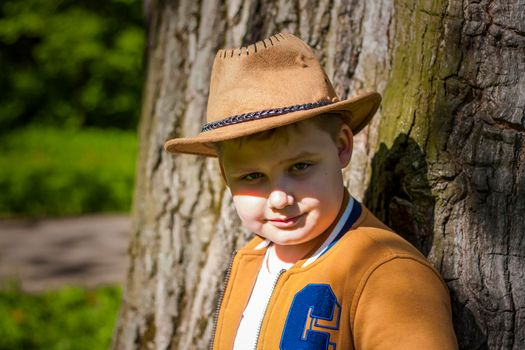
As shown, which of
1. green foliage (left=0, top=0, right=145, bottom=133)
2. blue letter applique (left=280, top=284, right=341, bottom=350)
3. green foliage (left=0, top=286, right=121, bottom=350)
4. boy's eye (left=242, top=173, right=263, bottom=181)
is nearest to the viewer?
blue letter applique (left=280, top=284, right=341, bottom=350)

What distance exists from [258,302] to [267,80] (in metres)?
0.66

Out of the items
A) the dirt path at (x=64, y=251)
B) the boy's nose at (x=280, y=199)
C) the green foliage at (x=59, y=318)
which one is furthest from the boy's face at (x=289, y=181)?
the dirt path at (x=64, y=251)

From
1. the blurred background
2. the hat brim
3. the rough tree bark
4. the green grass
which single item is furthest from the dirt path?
the hat brim

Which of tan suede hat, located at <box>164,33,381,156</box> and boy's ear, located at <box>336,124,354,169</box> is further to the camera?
boy's ear, located at <box>336,124,354,169</box>

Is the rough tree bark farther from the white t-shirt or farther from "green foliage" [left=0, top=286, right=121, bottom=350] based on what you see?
"green foliage" [left=0, top=286, right=121, bottom=350]

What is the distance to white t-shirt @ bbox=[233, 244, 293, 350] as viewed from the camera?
2215 mm

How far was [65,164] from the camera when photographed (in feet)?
32.8

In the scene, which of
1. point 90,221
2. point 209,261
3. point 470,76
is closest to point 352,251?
point 470,76

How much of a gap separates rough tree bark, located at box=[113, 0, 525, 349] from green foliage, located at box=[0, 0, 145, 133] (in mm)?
11338

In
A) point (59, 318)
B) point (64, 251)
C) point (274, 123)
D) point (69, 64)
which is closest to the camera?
point (274, 123)

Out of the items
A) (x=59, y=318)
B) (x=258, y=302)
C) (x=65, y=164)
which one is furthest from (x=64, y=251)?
(x=258, y=302)

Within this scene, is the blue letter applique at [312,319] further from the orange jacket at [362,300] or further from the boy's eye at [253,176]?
the boy's eye at [253,176]

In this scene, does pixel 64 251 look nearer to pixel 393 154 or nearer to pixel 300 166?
pixel 393 154

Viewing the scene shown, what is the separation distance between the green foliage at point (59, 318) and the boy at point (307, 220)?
10.1 feet
